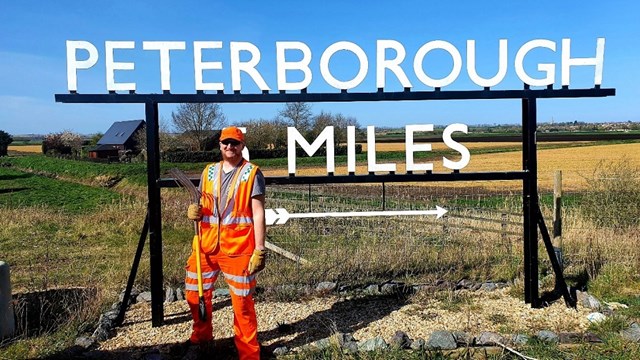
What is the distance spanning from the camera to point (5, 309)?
5.49 metres


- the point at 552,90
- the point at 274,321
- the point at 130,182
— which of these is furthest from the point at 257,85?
the point at 130,182

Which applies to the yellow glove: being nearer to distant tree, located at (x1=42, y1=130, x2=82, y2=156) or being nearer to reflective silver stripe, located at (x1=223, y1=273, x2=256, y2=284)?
reflective silver stripe, located at (x1=223, y1=273, x2=256, y2=284)

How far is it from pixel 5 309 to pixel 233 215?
116 inches

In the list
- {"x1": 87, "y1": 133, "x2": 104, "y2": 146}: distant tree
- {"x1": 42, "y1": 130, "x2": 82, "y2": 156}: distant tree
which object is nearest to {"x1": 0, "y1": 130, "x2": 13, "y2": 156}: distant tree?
{"x1": 42, "y1": 130, "x2": 82, "y2": 156}: distant tree

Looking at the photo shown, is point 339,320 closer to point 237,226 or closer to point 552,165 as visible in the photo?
point 237,226

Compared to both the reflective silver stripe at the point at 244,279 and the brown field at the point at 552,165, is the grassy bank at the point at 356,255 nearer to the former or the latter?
the reflective silver stripe at the point at 244,279

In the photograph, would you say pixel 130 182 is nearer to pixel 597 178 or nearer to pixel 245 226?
pixel 597 178

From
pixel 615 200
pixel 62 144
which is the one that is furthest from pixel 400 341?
pixel 62 144

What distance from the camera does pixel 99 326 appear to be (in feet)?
18.6

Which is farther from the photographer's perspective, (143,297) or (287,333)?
(143,297)

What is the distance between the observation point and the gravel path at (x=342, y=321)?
17.6 ft

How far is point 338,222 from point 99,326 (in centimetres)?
692

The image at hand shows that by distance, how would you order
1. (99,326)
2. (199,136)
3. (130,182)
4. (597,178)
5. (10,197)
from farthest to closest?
1. (130,182)
2. (199,136)
3. (10,197)
4. (597,178)
5. (99,326)

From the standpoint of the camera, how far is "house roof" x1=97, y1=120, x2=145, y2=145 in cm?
7144
